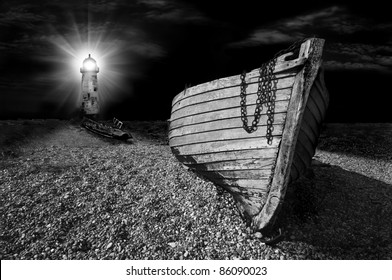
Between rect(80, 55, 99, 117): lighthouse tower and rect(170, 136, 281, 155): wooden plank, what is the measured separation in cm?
1934

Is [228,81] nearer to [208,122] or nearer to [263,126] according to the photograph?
[208,122]

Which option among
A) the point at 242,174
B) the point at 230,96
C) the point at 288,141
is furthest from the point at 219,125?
the point at 288,141

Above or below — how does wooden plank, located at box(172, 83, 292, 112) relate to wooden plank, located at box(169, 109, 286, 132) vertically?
above

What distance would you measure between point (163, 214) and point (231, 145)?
2768 millimetres

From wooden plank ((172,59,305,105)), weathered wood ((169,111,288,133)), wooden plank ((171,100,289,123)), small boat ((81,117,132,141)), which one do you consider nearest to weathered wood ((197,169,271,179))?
weathered wood ((169,111,288,133))

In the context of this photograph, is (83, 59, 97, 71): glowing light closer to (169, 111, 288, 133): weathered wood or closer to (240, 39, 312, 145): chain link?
(169, 111, 288, 133): weathered wood

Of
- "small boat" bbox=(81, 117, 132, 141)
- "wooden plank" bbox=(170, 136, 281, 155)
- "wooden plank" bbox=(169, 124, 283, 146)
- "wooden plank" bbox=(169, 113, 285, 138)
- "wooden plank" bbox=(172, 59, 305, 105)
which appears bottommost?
"wooden plank" bbox=(170, 136, 281, 155)

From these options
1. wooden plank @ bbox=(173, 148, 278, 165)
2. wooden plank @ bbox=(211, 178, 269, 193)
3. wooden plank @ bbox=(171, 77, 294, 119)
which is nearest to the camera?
wooden plank @ bbox=(171, 77, 294, 119)

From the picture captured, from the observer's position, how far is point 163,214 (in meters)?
7.96

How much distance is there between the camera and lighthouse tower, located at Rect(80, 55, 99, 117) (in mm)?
25031

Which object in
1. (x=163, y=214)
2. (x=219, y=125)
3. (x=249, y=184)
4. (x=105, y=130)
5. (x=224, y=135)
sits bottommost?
(x=163, y=214)
